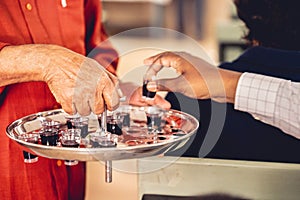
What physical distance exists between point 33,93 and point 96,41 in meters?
0.29

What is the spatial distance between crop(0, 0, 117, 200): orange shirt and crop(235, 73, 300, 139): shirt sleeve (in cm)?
42

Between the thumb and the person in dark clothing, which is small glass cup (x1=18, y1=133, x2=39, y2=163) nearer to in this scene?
the thumb

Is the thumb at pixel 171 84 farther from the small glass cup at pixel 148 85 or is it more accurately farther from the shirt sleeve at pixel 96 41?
the shirt sleeve at pixel 96 41

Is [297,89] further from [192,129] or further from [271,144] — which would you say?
[271,144]

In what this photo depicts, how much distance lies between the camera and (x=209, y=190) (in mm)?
1059

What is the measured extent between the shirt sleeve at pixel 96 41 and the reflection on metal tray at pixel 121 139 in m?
0.27

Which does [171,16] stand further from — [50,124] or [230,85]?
[50,124]

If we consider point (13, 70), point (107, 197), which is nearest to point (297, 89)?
point (13, 70)

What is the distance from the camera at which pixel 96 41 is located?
4.64ft

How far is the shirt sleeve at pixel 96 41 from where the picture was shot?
1.40 metres

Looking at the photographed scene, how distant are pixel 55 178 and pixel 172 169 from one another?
0.32 meters

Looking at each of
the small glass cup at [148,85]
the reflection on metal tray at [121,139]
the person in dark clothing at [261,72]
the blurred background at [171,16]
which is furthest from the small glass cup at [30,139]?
the blurred background at [171,16]

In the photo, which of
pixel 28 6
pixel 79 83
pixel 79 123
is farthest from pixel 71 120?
pixel 28 6

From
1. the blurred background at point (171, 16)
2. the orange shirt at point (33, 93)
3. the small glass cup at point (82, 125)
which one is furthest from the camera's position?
the blurred background at point (171, 16)
